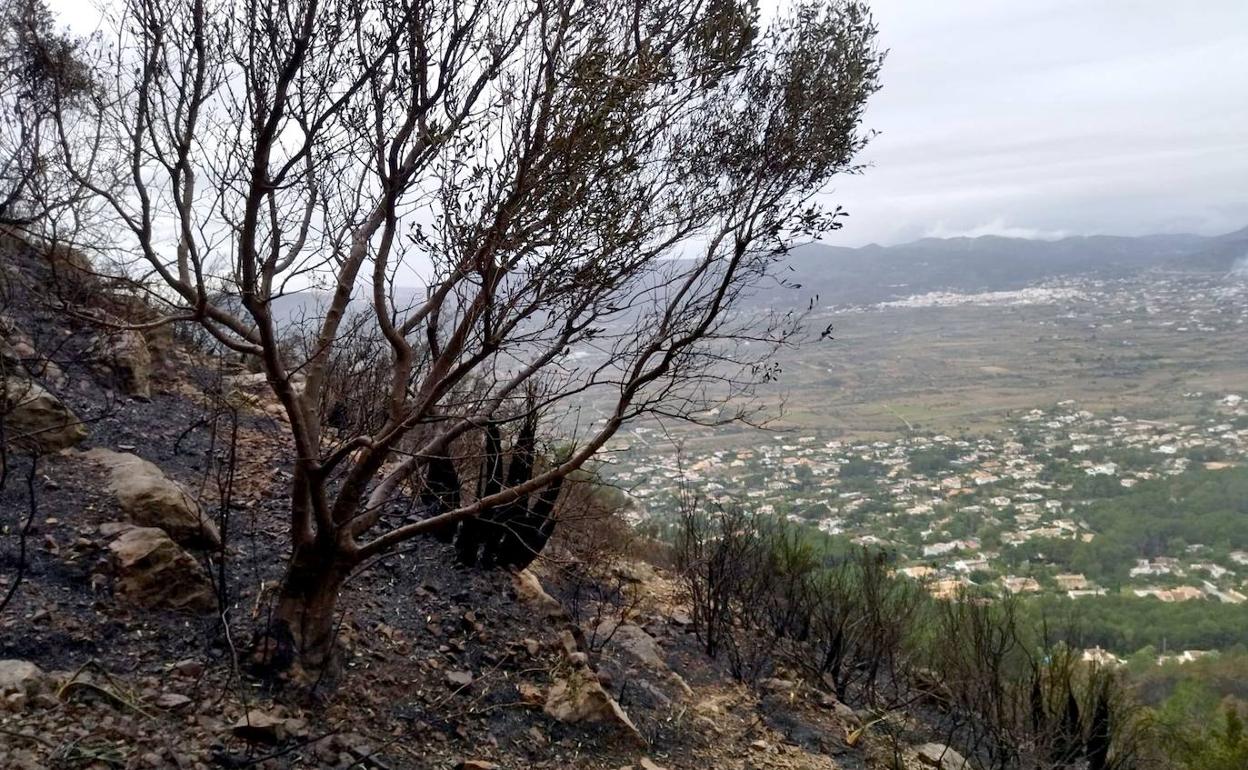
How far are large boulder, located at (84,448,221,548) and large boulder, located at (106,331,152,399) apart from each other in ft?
7.67

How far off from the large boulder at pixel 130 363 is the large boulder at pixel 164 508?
2.34 meters

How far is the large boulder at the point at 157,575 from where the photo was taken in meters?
4.11

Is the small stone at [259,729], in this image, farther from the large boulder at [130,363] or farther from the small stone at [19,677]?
the large boulder at [130,363]

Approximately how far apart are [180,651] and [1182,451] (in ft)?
159

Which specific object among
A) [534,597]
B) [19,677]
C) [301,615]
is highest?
[19,677]

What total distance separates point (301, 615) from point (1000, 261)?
352ft

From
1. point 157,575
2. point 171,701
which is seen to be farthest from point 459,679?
point 157,575

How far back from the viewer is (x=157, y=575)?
164 inches

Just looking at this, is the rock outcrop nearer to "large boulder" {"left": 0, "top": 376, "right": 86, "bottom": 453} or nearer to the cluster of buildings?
the cluster of buildings

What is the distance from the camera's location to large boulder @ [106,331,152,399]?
6.92m

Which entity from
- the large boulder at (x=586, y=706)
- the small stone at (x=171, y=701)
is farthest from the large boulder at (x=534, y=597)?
the small stone at (x=171, y=701)

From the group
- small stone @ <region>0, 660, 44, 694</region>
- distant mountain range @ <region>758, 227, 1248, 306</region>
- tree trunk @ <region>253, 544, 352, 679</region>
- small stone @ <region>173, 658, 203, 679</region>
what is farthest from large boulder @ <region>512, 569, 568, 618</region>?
distant mountain range @ <region>758, 227, 1248, 306</region>

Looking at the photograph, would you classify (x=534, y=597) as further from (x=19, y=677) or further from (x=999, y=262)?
(x=999, y=262)

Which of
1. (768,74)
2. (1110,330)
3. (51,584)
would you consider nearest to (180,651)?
(51,584)
